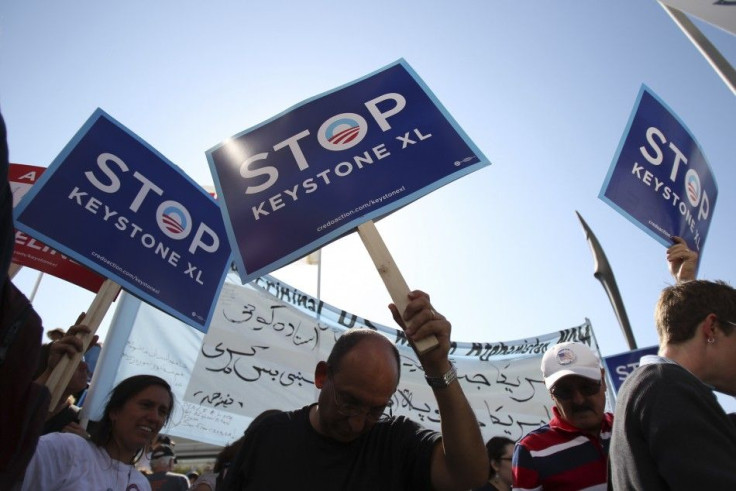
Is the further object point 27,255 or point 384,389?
point 27,255

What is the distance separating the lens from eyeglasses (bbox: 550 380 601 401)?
2371 millimetres

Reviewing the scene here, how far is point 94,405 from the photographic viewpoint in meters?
3.60

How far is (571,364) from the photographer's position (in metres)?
2.40

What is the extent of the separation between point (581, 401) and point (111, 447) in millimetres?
2053

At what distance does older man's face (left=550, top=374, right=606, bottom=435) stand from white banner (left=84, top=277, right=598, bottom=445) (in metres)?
2.81

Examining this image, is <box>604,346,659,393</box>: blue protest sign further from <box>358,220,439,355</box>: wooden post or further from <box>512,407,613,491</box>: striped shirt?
<box>358,220,439,355</box>: wooden post

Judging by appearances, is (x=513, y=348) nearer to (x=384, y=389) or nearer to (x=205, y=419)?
(x=205, y=419)

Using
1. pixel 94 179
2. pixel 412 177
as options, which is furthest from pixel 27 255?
pixel 412 177

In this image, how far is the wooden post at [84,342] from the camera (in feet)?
7.39

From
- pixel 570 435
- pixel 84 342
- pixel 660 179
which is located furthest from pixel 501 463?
pixel 84 342

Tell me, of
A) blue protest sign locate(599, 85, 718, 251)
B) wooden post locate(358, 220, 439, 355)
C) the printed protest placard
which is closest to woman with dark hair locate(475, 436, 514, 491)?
blue protest sign locate(599, 85, 718, 251)

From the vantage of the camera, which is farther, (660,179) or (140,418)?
(660,179)

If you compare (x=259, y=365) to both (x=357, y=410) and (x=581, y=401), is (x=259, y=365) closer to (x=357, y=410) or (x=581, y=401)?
(x=581, y=401)

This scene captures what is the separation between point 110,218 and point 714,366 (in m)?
2.80
